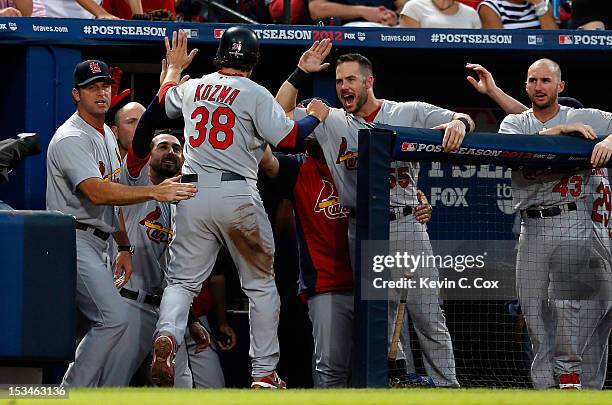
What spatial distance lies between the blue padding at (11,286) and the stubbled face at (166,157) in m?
1.55

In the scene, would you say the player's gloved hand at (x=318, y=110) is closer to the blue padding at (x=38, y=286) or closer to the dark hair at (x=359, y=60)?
the dark hair at (x=359, y=60)

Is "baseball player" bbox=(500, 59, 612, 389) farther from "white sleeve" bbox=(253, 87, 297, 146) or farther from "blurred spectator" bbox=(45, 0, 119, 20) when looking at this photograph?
"blurred spectator" bbox=(45, 0, 119, 20)

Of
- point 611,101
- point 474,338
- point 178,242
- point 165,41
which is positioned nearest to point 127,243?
point 178,242

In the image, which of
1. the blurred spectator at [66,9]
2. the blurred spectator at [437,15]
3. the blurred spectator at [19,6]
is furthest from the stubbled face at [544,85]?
the blurred spectator at [19,6]

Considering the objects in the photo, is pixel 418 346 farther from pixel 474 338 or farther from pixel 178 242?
pixel 178 242

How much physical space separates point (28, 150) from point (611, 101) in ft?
13.6

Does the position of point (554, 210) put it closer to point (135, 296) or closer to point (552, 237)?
point (552, 237)

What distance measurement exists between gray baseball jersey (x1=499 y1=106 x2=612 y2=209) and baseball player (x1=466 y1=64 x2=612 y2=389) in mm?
98

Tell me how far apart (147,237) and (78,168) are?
84cm

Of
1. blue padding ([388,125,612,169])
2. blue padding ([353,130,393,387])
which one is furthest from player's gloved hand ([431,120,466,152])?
blue padding ([353,130,393,387])

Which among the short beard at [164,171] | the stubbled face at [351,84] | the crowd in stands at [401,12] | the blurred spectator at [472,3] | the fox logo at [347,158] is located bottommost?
the short beard at [164,171]

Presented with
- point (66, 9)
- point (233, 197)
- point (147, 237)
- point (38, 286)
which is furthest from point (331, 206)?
point (66, 9)

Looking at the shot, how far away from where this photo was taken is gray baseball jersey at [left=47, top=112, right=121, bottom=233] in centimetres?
663

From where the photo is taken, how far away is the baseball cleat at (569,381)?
6520 mm
